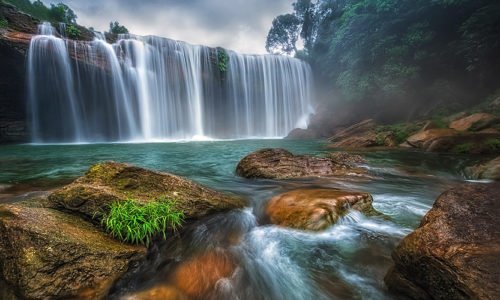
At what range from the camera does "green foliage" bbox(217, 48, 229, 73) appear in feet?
94.9

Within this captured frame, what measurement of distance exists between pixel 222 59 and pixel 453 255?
97.2 ft

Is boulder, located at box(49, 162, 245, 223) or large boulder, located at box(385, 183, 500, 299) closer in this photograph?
large boulder, located at box(385, 183, 500, 299)

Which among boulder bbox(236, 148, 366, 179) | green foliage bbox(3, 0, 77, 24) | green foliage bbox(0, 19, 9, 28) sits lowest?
boulder bbox(236, 148, 366, 179)

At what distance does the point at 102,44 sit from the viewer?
2175 cm

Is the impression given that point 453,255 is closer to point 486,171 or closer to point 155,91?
point 486,171

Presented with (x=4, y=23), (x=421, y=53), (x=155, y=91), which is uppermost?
(x=4, y=23)

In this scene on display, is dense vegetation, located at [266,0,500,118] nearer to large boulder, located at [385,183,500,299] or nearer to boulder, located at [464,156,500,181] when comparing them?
boulder, located at [464,156,500,181]

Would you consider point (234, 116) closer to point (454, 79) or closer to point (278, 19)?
point (454, 79)

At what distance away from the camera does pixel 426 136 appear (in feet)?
36.4

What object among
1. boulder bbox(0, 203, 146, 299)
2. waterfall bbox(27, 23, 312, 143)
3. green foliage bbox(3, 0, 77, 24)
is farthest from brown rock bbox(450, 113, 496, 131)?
green foliage bbox(3, 0, 77, 24)

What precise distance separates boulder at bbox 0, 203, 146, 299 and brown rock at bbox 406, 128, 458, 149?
11798mm

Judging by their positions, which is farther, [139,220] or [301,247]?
[301,247]

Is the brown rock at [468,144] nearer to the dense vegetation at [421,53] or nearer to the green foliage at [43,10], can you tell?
the dense vegetation at [421,53]

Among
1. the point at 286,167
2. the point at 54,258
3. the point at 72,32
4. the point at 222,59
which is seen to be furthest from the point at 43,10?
the point at 54,258
